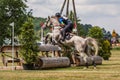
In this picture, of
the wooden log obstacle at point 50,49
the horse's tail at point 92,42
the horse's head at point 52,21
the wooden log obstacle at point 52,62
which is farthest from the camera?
the wooden log obstacle at point 50,49

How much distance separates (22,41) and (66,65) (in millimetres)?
4152

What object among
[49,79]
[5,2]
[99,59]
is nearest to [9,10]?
[5,2]

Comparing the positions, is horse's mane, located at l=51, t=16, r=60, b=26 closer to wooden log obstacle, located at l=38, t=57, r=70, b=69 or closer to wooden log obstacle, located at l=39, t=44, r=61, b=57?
wooden log obstacle, located at l=39, t=44, r=61, b=57

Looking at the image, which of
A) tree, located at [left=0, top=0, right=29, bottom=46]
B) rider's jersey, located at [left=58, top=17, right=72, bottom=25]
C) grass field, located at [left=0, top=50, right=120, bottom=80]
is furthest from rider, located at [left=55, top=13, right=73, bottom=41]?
tree, located at [left=0, top=0, right=29, bottom=46]

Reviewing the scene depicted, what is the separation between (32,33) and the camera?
25.5 m

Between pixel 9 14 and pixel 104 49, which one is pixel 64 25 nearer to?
pixel 104 49

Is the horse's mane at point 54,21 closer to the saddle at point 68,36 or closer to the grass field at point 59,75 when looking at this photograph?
the saddle at point 68,36

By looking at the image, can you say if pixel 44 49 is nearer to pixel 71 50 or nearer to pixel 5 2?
pixel 71 50

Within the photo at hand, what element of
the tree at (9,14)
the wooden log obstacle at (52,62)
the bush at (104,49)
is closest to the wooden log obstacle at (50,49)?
the wooden log obstacle at (52,62)

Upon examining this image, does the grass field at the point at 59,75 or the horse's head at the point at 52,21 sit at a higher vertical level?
the horse's head at the point at 52,21

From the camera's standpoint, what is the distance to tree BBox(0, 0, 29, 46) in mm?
90312

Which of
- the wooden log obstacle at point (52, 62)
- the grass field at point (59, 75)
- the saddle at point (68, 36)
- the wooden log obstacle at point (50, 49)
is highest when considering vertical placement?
the saddle at point (68, 36)

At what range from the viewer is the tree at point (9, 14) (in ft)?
296

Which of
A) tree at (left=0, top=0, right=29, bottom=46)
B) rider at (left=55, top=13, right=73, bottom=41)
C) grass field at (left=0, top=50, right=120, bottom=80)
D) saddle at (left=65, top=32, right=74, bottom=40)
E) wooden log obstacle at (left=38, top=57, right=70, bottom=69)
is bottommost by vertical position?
grass field at (left=0, top=50, right=120, bottom=80)
